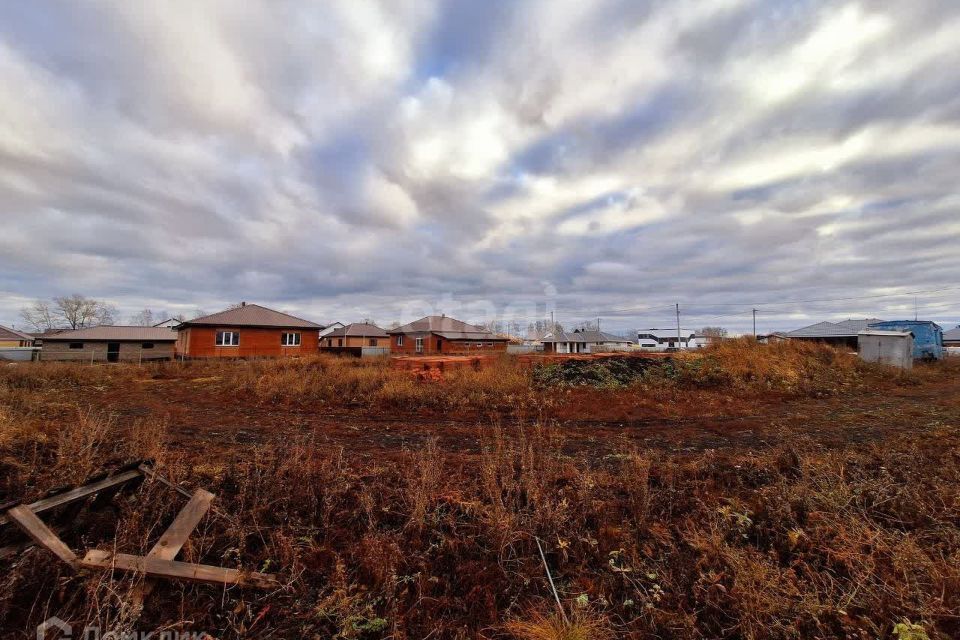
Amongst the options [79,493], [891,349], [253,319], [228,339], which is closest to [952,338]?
[891,349]

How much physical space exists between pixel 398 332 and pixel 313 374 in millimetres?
33065

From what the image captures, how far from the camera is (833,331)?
35.2 meters

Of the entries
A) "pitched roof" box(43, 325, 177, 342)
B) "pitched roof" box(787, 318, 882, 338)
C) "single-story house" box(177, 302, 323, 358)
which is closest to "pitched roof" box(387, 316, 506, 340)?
"single-story house" box(177, 302, 323, 358)

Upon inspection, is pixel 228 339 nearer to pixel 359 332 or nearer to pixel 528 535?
pixel 359 332

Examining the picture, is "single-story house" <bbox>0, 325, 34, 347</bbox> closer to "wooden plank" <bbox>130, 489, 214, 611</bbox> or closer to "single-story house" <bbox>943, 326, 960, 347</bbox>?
"wooden plank" <bbox>130, 489, 214, 611</bbox>

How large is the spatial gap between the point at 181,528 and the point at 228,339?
101 feet

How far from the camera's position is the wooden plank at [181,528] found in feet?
9.29

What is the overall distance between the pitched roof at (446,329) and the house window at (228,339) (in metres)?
19.8

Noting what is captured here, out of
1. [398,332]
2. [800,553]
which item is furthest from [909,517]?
[398,332]

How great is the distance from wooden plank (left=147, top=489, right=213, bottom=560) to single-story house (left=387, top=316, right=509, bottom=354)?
122 feet

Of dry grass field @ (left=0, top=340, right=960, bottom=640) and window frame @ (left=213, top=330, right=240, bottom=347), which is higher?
window frame @ (left=213, top=330, right=240, bottom=347)

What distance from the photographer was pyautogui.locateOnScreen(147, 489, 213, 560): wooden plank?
2.83 meters

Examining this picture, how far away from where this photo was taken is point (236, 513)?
11.9 feet

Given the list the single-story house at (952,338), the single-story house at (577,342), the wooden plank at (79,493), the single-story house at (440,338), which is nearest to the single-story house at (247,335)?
the single-story house at (440,338)
